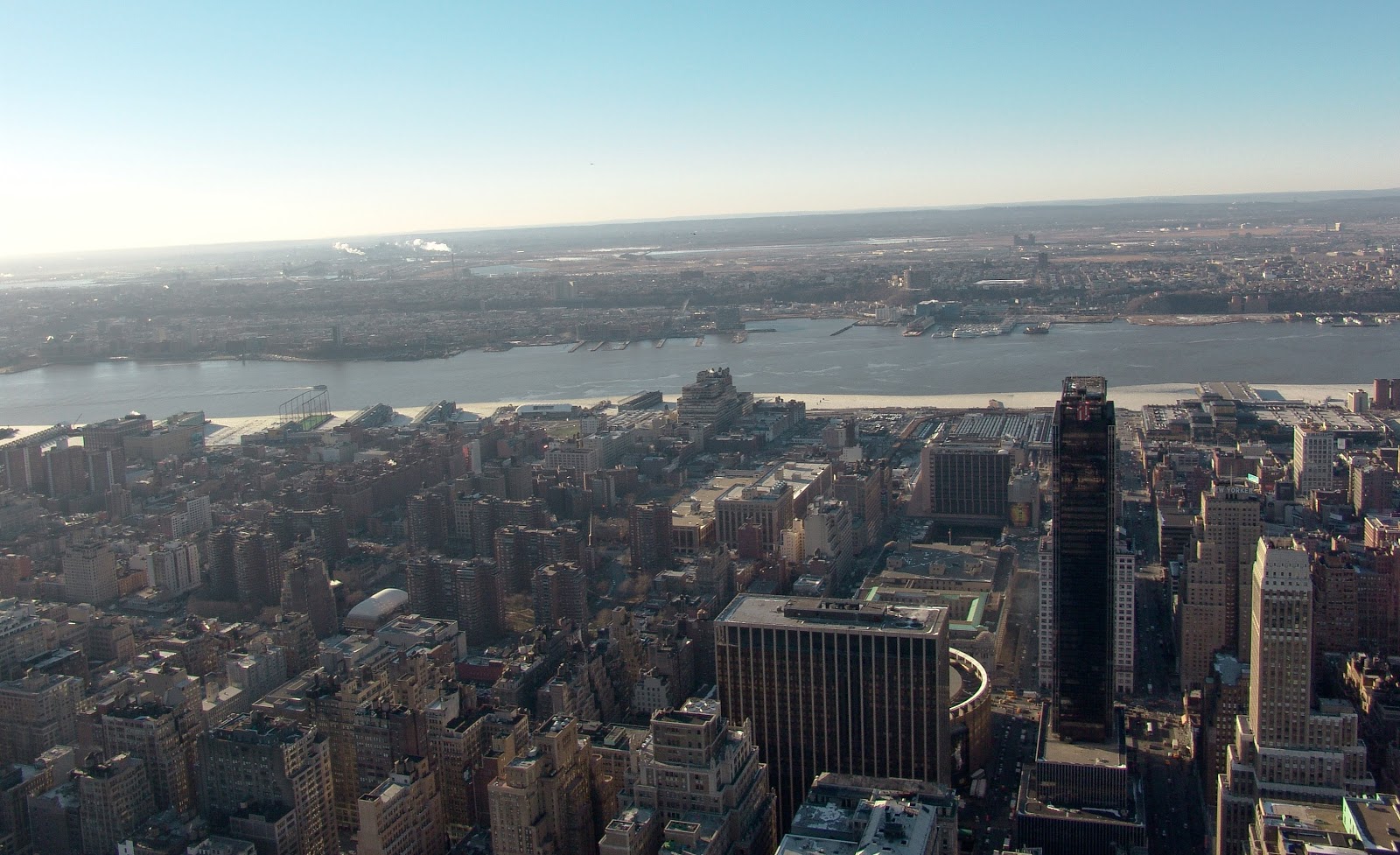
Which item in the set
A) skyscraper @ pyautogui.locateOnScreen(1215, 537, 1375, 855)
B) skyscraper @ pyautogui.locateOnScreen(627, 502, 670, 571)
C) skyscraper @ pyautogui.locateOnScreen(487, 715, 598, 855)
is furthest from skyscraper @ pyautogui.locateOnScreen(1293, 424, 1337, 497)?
skyscraper @ pyautogui.locateOnScreen(487, 715, 598, 855)

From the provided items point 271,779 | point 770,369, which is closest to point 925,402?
point 770,369

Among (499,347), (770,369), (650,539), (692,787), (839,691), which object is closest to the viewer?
(692,787)

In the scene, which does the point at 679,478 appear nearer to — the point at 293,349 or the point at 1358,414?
the point at 1358,414

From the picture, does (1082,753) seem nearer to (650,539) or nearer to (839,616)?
(839,616)

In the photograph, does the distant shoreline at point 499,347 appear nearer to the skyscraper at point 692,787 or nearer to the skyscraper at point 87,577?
the skyscraper at point 87,577

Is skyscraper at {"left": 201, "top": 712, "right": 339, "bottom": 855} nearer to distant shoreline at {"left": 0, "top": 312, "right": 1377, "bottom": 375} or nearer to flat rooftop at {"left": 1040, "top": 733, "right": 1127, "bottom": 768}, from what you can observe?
flat rooftop at {"left": 1040, "top": 733, "right": 1127, "bottom": 768}

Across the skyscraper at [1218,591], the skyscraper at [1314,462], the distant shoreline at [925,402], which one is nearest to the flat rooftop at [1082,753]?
the skyscraper at [1218,591]
